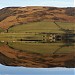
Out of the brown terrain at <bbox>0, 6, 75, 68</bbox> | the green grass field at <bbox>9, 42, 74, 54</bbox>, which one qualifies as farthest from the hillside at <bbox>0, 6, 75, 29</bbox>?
the green grass field at <bbox>9, 42, 74, 54</bbox>

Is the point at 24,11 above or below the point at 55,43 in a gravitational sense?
above

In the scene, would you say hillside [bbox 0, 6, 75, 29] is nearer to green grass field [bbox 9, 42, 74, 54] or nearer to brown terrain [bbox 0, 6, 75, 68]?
brown terrain [bbox 0, 6, 75, 68]

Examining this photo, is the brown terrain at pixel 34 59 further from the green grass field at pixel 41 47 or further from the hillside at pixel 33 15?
the hillside at pixel 33 15

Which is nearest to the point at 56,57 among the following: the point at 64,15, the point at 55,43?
the point at 55,43

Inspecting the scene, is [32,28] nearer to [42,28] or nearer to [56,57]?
[42,28]
